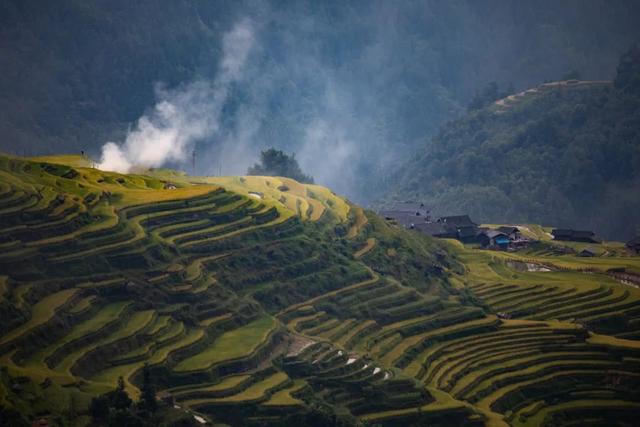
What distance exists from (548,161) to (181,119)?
112 ft

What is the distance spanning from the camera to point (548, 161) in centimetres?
11062

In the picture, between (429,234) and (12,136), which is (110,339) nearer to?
(429,234)

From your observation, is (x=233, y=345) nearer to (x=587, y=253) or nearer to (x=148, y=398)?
(x=148, y=398)

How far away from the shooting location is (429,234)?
76938mm

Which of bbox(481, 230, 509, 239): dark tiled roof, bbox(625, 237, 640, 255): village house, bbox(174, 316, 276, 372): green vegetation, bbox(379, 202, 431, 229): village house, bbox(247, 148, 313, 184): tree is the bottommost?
bbox(174, 316, 276, 372): green vegetation

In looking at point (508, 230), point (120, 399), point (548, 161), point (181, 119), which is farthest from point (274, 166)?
point (120, 399)

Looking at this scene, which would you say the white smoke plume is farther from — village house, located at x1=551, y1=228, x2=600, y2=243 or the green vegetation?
village house, located at x1=551, y1=228, x2=600, y2=243

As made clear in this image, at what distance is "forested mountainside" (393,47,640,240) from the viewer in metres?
104

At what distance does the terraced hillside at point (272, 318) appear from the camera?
4000cm

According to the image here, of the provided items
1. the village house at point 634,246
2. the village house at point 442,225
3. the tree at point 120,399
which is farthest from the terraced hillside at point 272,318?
the village house at point 634,246

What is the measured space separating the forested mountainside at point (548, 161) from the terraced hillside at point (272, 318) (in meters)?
39.2

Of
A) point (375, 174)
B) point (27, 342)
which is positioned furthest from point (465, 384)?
point (375, 174)

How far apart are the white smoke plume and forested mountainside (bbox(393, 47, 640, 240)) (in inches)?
786

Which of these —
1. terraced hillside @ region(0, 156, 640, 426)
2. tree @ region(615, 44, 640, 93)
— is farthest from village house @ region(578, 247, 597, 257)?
tree @ region(615, 44, 640, 93)
